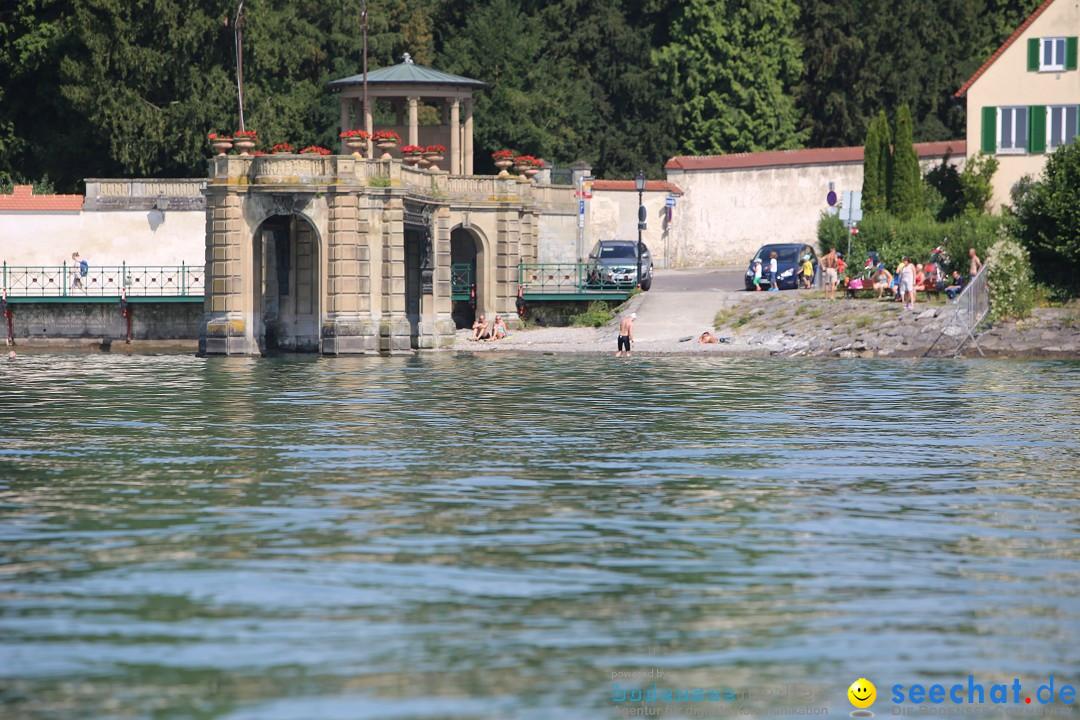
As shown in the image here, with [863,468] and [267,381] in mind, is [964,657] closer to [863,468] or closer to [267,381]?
[863,468]

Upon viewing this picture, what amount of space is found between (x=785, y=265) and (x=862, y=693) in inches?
1810

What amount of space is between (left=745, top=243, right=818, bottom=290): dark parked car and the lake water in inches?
992

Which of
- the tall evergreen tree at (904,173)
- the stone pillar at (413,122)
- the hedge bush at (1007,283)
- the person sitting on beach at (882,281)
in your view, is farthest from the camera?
the stone pillar at (413,122)

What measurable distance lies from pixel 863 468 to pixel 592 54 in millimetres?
63561

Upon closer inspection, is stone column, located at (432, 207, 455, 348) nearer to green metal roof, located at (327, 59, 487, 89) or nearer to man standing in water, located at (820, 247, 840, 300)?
green metal roof, located at (327, 59, 487, 89)

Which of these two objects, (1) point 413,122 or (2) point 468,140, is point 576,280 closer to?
(2) point 468,140

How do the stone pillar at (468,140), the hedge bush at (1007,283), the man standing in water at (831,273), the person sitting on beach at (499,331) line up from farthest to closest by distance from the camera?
the stone pillar at (468,140) < the person sitting on beach at (499,331) < the man standing in water at (831,273) < the hedge bush at (1007,283)

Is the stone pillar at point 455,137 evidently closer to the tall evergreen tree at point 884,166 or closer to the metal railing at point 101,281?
the metal railing at point 101,281

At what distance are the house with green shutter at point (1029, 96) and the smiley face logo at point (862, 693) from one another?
51.2m

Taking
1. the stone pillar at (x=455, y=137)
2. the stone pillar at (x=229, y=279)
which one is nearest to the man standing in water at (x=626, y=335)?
the stone pillar at (x=229, y=279)

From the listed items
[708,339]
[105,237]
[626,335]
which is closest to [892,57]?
[708,339]

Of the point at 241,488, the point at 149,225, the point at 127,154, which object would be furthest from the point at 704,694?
the point at 127,154

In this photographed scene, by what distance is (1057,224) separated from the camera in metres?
47.3

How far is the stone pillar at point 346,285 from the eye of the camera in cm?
4750
